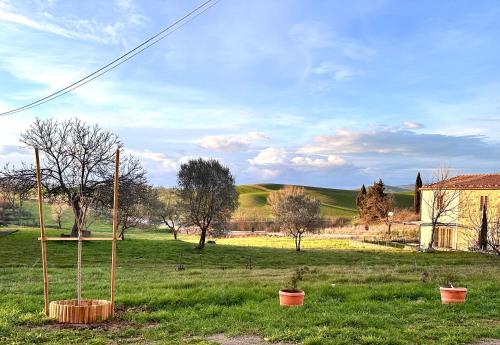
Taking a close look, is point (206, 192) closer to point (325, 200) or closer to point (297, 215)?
point (297, 215)

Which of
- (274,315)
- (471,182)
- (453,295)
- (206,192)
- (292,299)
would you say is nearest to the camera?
(274,315)

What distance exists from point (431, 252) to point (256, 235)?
36471 mm

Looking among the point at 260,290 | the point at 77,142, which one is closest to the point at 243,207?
the point at 77,142

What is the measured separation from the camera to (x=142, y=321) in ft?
31.9

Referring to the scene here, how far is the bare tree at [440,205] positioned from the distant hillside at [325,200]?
55.7m

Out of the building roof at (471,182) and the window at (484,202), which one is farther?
the building roof at (471,182)

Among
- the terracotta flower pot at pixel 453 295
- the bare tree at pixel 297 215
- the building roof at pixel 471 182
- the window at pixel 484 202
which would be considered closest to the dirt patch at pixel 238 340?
the terracotta flower pot at pixel 453 295

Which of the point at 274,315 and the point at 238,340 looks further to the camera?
the point at 274,315

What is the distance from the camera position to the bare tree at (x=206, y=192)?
52.7 m

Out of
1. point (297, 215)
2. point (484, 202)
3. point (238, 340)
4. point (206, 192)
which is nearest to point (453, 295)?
point (238, 340)

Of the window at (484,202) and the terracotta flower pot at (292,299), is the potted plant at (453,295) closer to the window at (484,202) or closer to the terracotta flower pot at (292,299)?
the terracotta flower pot at (292,299)

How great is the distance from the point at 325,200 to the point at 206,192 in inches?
3630

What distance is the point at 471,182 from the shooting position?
180ft

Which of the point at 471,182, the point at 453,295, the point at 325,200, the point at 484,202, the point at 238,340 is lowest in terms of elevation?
the point at 238,340
